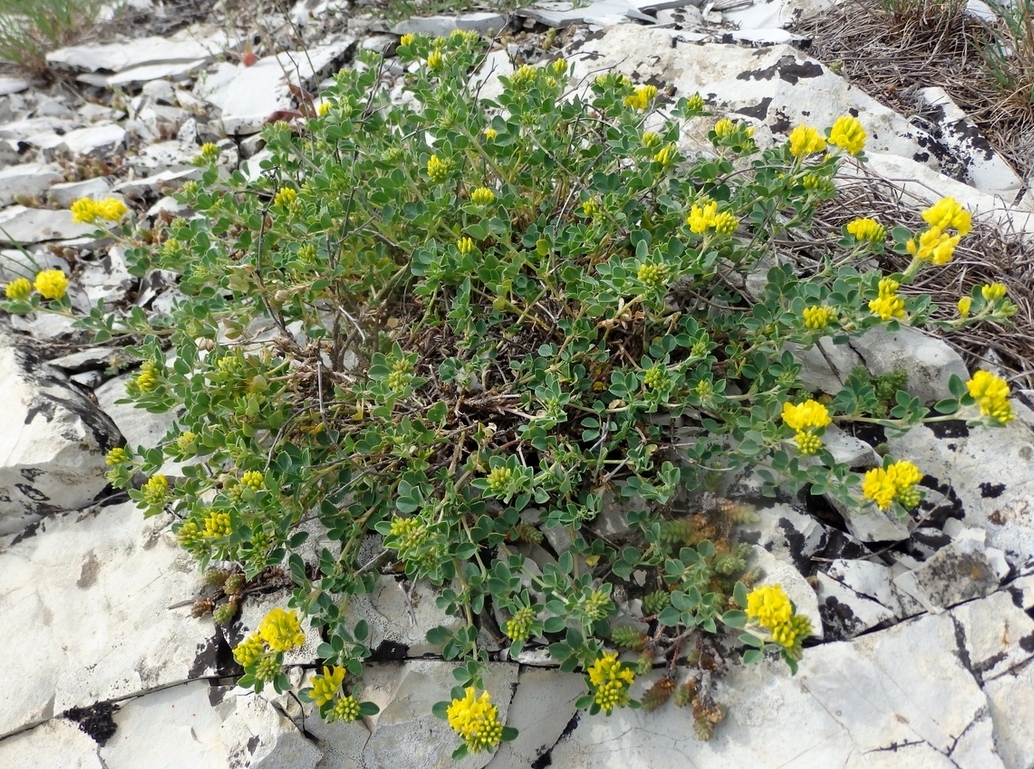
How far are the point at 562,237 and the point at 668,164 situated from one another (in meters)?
0.47

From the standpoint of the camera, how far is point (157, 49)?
5.39 m

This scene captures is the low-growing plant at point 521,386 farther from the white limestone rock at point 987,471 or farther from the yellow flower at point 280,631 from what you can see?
the white limestone rock at point 987,471

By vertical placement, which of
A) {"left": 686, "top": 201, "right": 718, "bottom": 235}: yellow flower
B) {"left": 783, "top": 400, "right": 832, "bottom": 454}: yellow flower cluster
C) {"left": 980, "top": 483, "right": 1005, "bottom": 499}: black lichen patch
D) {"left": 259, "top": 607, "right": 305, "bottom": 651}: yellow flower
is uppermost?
{"left": 686, "top": 201, "right": 718, "bottom": 235}: yellow flower

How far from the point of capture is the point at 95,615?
2.60 m

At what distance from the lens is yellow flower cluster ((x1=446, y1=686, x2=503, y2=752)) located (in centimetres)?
192

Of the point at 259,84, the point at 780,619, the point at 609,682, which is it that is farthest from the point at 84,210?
the point at 780,619

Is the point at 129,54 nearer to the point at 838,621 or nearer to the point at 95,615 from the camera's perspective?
the point at 95,615

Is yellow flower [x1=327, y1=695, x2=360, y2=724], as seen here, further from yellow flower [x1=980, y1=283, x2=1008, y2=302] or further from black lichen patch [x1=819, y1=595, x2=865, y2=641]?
yellow flower [x1=980, y1=283, x2=1008, y2=302]

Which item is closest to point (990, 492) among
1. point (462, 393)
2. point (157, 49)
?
point (462, 393)

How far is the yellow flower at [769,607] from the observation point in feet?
6.01

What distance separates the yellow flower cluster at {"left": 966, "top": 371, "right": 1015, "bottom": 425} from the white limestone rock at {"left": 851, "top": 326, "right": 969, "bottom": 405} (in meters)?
0.59

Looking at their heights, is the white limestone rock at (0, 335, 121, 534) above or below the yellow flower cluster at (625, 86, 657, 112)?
below

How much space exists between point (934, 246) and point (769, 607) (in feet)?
4.07

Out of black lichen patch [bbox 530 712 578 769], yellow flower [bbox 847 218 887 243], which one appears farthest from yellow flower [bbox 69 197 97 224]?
yellow flower [bbox 847 218 887 243]
